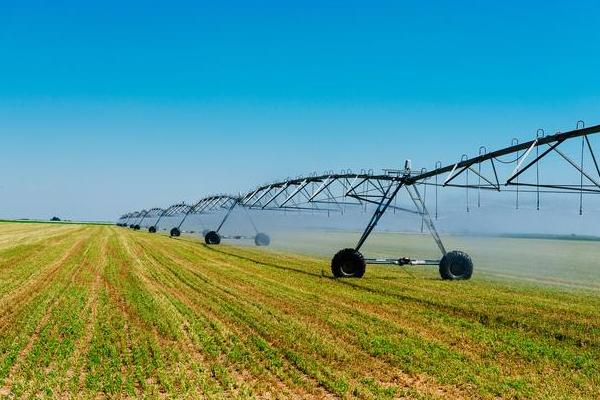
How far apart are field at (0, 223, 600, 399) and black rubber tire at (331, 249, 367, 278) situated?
10.2ft

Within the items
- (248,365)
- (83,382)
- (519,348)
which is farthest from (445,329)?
(83,382)

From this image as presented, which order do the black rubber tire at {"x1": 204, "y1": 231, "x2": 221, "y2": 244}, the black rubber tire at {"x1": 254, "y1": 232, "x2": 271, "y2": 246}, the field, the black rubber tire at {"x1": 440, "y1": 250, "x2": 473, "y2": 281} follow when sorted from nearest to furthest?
the field < the black rubber tire at {"x1": 440, "y1": 250, "x2": 473, "y2": 281} < the black rubber tire at {"x1": 204, "y1": 231, "x2": 221, "y2": 244} < the black rubber tire at {"x1": 254, "y1": 232, "x2": 271, "y2": 246}

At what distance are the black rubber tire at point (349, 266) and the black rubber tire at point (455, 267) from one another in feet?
12.7

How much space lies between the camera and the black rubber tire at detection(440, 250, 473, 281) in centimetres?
2403

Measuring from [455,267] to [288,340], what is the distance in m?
15.4

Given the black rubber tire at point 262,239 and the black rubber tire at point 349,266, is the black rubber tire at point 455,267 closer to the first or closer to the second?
the black rubber tire at point 349,266

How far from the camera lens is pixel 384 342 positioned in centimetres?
1078

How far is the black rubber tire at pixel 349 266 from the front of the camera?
23.3 meters

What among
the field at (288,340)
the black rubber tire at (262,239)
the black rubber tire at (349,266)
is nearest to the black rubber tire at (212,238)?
the black rubber tire at (262,239)

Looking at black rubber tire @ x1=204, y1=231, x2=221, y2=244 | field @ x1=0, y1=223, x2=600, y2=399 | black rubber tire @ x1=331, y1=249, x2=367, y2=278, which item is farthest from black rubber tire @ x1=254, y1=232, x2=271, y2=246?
field @ x1=0, y1=223, x2=600, y2=399

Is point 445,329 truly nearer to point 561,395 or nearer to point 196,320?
point 561,395

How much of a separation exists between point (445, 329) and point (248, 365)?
5447 millimetres

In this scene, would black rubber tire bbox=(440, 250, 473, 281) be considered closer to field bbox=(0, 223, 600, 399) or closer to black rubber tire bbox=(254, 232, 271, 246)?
field bbox=(0, 223, 600, 399)

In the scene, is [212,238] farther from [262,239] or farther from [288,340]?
[288,340]
